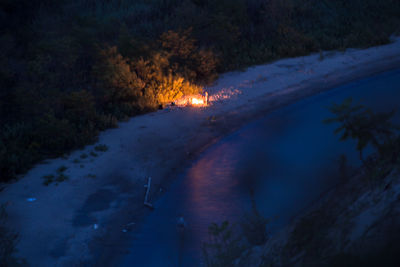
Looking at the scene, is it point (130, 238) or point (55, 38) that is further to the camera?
point (55, 38)

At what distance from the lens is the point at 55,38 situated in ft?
45.3

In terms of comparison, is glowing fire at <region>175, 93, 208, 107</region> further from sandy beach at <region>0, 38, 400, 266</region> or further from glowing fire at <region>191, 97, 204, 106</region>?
sandy beach at <region>0, 38, 400, 266</region>

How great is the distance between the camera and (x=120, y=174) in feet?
27.3

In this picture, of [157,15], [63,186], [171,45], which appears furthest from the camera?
[157,15]

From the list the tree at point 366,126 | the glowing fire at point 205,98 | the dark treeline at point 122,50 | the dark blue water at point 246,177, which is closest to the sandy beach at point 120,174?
the glowing fire at point 205,98

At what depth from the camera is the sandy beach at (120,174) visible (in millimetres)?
6141

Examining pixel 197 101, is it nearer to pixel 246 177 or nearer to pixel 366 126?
pixel 246 177

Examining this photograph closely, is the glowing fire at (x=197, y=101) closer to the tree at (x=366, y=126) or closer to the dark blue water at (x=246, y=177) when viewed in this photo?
the dark blue water at (x=246, y=177)

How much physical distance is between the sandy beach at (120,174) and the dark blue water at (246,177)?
1.15 ft

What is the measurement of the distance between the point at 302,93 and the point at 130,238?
964 cm

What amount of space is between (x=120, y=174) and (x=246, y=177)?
2992 millimetres

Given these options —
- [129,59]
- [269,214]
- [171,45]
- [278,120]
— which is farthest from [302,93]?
[269,214]

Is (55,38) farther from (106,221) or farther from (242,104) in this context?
(106,221)

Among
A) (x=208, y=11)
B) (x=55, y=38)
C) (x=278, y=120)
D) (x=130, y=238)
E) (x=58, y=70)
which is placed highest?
(x=208, y=11)
